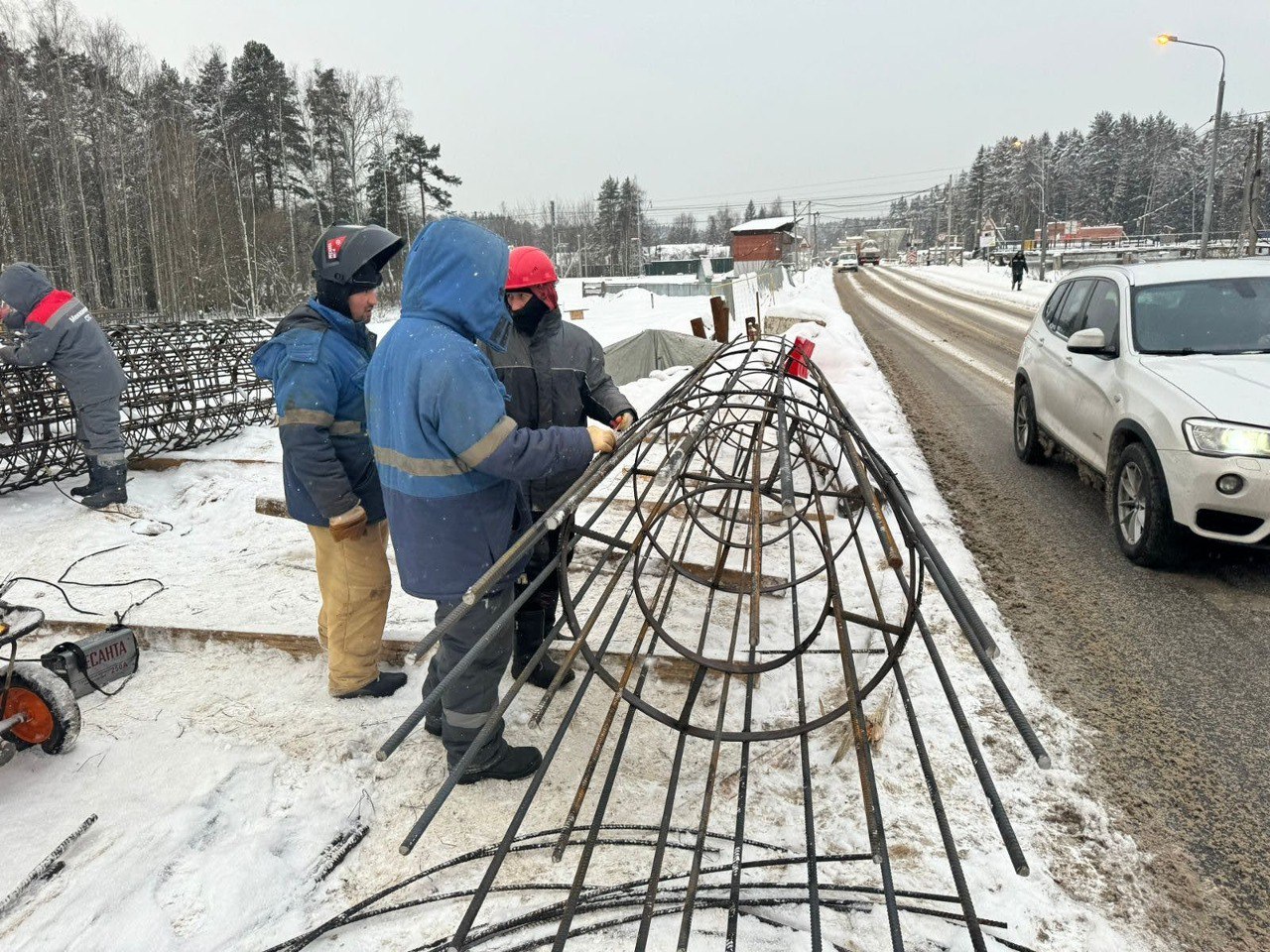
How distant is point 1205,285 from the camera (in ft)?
16.3

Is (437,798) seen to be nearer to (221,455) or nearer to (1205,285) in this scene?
(1205,285)

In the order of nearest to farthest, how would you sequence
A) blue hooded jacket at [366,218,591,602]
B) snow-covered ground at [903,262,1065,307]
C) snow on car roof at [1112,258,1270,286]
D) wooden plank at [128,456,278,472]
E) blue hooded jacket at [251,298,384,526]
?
blue hooded jacket at [366,218,591,602] → blue hooded jacket at [251,298,384,526] → snow on car roof at [1112,258,1270,286] → wooden plank at [128,456,278,472] → snow-covered ground at [903,262,1065,307]

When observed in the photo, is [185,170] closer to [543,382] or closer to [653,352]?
[653,352]

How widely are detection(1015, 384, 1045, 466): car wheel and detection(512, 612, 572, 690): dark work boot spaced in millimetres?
4748

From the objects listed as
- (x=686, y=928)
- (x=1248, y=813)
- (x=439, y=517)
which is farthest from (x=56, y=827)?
(x=1248, y=813)

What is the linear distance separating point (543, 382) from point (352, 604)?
1.27 m

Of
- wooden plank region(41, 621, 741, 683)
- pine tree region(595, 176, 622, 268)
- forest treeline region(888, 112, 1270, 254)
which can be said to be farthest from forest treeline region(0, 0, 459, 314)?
forest treeline region(888, 112, 1270, 254)

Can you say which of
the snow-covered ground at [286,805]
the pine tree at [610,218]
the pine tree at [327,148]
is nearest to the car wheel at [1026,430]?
the snow-covered ground at [286,805]

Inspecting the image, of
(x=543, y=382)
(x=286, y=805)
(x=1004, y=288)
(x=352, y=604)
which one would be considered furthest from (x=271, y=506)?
(x=1004, y=288)

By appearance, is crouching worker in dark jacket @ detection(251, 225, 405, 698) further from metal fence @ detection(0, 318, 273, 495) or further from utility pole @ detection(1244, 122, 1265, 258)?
utility pole @ detection(1244, 122, 1265, 258)

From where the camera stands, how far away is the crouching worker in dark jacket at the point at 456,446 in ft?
7.79

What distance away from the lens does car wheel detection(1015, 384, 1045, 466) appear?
20.6 feet

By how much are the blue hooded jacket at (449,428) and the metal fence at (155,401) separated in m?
5.64

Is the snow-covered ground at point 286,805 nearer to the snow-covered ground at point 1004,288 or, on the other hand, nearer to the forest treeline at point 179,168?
the snow-covered ground at point 1004,288
